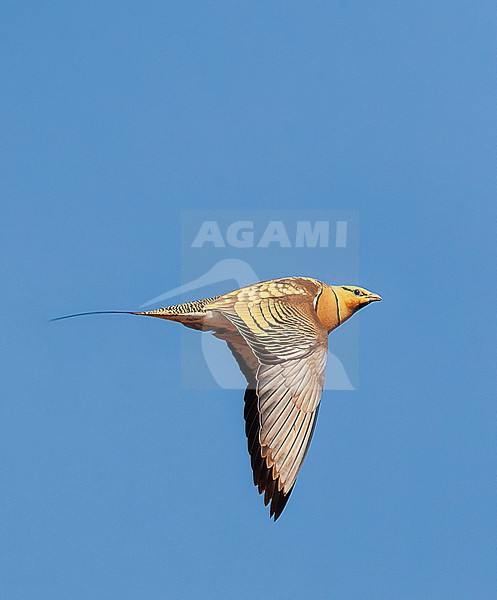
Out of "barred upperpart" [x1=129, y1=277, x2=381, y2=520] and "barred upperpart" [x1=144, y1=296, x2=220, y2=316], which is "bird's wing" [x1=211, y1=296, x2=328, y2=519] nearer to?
"barred upperpart" [x1=129, y1=277, x2=381, y2=520]

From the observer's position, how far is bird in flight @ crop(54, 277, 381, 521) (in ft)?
27.1

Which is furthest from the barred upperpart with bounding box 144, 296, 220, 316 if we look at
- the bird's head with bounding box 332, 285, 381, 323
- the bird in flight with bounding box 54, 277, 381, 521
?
the bird's head with bounding box 332, 285, 381, 323

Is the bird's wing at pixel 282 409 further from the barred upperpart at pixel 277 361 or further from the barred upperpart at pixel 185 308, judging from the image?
the barred upperpart at pixel 185 308

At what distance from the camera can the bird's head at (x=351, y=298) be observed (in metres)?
9.69

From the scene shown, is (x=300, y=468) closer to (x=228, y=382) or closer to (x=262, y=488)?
(x=262, y=488)

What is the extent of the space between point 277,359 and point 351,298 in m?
1.59

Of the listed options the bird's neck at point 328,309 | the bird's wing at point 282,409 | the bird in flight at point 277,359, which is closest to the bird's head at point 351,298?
the bird's neck at point 328,309

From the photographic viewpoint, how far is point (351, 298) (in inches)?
384

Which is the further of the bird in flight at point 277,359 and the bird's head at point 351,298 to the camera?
the bird's head at point 351,298

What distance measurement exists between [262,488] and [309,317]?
135cm

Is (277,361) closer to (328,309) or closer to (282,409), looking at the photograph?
(282,409)

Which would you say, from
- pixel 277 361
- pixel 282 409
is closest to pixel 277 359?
pixel 277 361

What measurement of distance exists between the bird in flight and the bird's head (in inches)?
9.7

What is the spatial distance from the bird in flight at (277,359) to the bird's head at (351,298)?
0.25 meters
